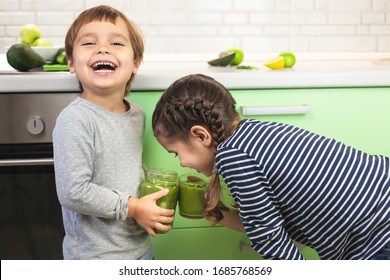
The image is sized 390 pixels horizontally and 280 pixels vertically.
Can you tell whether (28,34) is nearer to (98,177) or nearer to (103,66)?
(103,66)

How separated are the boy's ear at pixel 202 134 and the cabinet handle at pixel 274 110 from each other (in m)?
0.23

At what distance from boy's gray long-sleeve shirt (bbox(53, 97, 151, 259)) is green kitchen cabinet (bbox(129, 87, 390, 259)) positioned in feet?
0.39

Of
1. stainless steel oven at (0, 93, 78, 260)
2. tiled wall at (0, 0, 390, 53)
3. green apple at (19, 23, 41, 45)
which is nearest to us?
stainless steel oven at (0, 93, 78, 260)

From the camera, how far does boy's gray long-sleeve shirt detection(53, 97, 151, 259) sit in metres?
1.19

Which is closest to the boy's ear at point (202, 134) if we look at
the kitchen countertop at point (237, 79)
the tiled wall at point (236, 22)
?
the kitchen countertop at point (237, 79)

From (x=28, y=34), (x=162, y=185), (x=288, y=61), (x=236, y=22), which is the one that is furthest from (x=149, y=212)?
(x=236, y=22)

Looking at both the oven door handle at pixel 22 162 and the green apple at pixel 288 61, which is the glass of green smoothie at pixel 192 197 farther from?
the green apple at pixel 288 61

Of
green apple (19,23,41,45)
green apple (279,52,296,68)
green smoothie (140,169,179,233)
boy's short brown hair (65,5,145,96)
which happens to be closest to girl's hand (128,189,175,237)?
green smoothie (140,169,179,233)

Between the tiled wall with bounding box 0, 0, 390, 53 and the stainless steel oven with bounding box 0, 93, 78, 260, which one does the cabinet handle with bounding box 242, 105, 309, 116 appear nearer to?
the stainless steel oven with bounding box 0, 93, 78, 260

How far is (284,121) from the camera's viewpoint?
1.48 meters

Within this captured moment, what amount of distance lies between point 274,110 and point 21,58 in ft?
2.31

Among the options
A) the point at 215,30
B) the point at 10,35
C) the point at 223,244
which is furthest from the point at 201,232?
the point at 10,35

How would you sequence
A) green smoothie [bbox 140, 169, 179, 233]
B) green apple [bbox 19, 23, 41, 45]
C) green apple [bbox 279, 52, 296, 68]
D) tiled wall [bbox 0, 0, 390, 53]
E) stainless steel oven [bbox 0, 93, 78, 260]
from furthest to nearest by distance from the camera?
tiled wall [bbox 0, 0, 390, 53] < green apple [bbox 19, 23, 41, 45] < green apple [bbox 279, 52, 296, 68] < stainless steel oven [bbox 0, 93, 78, 260] < green smoothie [bbox 140, 169, 179, 233]

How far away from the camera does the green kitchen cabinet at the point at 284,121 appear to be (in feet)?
4.73
